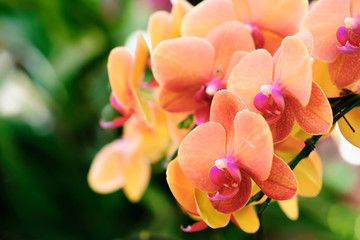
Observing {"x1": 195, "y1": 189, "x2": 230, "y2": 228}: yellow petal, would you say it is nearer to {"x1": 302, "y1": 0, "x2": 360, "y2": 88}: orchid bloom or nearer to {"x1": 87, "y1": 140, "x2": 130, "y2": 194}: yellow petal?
{"x1": 302, "y1": 0, "x2": 360, "y2": 88}: orchid bloom

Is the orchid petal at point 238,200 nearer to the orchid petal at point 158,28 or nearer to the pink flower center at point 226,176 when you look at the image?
the pink flower center at point 226,176

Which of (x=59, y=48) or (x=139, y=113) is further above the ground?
(x=139, y=113)

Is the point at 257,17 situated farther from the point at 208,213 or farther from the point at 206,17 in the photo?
the point at 208,213

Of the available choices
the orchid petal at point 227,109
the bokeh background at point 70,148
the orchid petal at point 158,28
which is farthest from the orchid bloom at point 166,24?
the bokeh background at point 70,148

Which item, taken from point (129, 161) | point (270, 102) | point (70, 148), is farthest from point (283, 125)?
point (70, 148)

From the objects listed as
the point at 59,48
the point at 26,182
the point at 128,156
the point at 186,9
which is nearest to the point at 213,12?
the point at 186,9

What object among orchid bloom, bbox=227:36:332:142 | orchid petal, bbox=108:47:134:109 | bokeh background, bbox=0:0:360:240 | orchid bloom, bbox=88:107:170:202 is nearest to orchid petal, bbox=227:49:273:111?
orchid bloom, bbox=227:36:332:142

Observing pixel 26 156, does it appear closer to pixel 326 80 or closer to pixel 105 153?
pixel 105 153
